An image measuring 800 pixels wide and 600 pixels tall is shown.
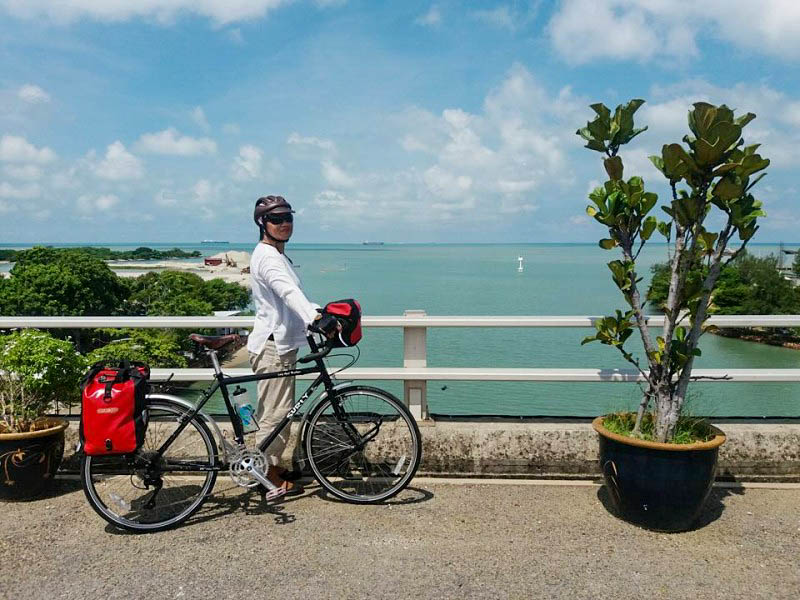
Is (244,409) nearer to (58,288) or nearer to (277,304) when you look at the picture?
(277,304)

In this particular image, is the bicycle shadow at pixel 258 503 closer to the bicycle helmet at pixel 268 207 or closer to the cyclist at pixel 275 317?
the cyclist at pixel 275 317

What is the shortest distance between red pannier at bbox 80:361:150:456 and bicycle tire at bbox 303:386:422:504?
3.55 ft

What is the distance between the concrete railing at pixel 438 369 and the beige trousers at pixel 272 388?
1.06ft

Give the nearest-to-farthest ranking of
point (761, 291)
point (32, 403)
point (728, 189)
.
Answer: point (728, 189) → point (32, 403) → point (761, 291)

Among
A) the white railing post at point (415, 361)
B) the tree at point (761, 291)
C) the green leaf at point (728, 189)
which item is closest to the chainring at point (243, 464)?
the white railing post at point (415, 361)

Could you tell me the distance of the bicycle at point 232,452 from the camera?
432 cm

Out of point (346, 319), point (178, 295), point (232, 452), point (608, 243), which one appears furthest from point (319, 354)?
point (178, 295)

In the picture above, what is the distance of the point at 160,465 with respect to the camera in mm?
4383

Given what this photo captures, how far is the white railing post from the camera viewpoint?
5.13m

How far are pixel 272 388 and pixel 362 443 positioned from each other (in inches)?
28.1

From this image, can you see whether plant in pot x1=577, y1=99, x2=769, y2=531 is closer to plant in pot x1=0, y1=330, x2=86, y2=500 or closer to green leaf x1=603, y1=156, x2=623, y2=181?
green leaf x1=603, y1=156, x2=623, y2=181

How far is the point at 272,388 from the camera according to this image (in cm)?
450

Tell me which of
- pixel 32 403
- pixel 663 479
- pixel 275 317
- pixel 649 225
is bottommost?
pixel 663 479

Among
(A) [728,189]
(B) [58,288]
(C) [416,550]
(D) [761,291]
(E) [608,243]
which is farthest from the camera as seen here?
(D) [761,291]
